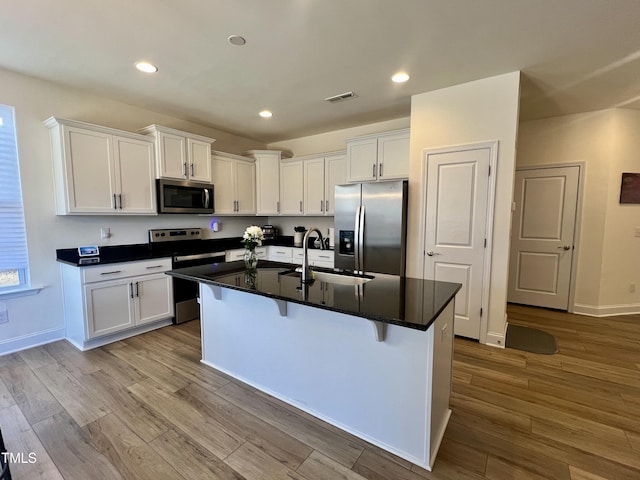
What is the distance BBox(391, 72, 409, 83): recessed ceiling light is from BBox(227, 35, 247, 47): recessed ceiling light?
1.40 meters

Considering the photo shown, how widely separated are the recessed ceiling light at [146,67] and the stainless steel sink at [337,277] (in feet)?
7.14

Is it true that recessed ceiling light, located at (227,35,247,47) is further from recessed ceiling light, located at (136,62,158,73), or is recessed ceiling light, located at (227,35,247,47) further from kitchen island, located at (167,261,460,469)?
kitchen island, located at (167,261,460,469)

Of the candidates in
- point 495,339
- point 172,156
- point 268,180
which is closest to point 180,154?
point 172,156

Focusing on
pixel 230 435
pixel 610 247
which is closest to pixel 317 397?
pixel 230 435

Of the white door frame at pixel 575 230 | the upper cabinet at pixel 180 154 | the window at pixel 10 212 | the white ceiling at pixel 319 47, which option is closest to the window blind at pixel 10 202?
the window at pixel 10 212

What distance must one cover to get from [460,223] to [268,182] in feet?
9.77

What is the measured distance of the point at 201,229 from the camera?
4.32 m

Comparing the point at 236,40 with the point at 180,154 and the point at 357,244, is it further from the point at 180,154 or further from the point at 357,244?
the point at 357,244

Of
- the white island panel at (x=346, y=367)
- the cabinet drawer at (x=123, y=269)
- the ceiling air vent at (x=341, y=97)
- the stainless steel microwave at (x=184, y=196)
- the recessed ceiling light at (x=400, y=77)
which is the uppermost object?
the ceiling air vent at (x=341, y=97)

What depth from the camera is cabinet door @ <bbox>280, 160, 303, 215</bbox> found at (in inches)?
181

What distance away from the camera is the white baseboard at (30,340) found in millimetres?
2812

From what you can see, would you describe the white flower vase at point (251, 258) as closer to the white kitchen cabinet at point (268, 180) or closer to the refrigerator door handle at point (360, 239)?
the refrigerator door handle at point (360, 239)

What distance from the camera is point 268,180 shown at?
4762mm

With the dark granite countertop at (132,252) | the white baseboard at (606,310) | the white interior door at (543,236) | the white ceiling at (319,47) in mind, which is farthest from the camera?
the white interior door at (543,236)
